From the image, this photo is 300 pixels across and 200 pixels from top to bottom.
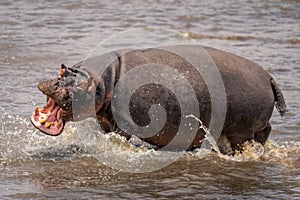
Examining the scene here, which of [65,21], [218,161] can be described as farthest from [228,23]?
[218,161]

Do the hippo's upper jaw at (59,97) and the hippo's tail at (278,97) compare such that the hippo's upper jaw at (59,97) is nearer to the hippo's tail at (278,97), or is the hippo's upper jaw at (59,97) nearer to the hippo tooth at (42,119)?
the hippo tooth at (42,119)

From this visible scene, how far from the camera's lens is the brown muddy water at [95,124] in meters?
6.12

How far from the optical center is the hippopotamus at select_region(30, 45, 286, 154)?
6.25m

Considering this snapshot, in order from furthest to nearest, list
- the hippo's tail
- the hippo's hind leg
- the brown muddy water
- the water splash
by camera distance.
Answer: the hippo's hind leg < the hippo's tail < the water splash < the brown muddy water

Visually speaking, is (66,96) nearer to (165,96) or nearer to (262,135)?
(165,96)

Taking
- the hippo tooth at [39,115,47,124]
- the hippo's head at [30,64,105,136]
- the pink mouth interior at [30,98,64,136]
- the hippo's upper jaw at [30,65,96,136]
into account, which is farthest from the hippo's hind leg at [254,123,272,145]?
the hippo tooth at [39,115,47,124]

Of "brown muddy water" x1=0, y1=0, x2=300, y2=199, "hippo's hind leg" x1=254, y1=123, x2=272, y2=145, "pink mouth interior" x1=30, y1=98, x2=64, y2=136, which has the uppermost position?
"pink mouth interior" x1=30, y1=98, x2=64, y2=136

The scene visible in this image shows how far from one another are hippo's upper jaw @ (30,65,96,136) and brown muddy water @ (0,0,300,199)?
41 cm

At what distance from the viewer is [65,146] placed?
7086mm

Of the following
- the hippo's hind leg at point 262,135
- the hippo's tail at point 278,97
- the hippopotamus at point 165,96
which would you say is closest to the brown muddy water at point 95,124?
the hippo's hind leg at point 262,135

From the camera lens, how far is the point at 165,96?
6.36m

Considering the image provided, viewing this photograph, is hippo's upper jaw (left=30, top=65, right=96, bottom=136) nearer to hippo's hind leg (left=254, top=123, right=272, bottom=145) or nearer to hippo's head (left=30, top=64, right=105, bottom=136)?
hippo's head (left=30, top=64, right=105, bottom=136)

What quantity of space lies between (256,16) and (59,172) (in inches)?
317

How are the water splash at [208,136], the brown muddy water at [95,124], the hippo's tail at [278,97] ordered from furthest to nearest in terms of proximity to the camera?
the hippo's tail at [278,97]
the water splash at [208,136]
the brown muddy water at [95,124]
